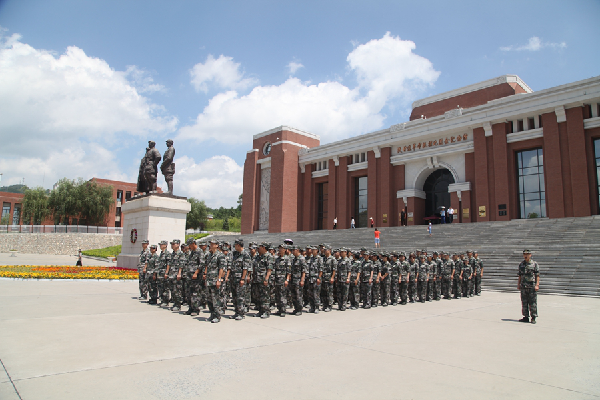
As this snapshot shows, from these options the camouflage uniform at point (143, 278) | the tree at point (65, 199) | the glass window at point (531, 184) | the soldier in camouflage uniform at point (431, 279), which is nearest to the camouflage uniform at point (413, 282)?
the soldier in camouflage uniform at point (431, 279)

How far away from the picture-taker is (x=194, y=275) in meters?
7.78

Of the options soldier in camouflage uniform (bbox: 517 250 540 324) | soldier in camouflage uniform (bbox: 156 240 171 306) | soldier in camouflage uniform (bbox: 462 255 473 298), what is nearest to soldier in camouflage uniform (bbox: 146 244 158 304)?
soldier in camouflage uniform (bbox: 156 240 171 306)

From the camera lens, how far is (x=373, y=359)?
4.78m

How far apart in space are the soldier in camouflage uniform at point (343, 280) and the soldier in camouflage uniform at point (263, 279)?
7.08 feet

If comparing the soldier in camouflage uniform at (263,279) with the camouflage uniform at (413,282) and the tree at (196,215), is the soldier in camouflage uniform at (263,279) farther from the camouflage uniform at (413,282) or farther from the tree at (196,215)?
the tree at (196,215)

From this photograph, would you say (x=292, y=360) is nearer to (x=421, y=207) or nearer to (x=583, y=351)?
(x=583, y=351)

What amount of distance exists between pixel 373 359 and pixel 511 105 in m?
24.1

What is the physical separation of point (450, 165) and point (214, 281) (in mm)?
23919

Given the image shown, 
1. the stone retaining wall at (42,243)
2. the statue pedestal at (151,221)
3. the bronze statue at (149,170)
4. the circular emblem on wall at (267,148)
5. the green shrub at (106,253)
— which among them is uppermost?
the circular emblem on wall at (267,148)

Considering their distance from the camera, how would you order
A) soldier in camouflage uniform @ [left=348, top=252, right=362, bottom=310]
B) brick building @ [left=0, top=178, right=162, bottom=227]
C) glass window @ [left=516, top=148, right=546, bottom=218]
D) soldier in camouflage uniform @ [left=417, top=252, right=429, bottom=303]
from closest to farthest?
soldier in camouflage uniform @ [left=348, top=252, right=362, bottom=310], soldier in camouflage uniform @ [left=417, top=252, right=429, bottom=303], glass window @ [left=516, top=148, right=546, bottom=218], brick building @ [left=0, top=178, right=162, bottom=227]

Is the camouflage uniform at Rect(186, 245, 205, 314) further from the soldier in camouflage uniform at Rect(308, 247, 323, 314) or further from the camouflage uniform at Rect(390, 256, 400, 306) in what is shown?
the camouflage uniform at Rect(390, 256, 400, 306)

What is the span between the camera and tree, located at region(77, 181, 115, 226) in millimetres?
43781

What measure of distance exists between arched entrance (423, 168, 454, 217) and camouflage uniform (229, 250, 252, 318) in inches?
937

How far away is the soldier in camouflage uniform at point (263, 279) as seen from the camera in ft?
25.6
